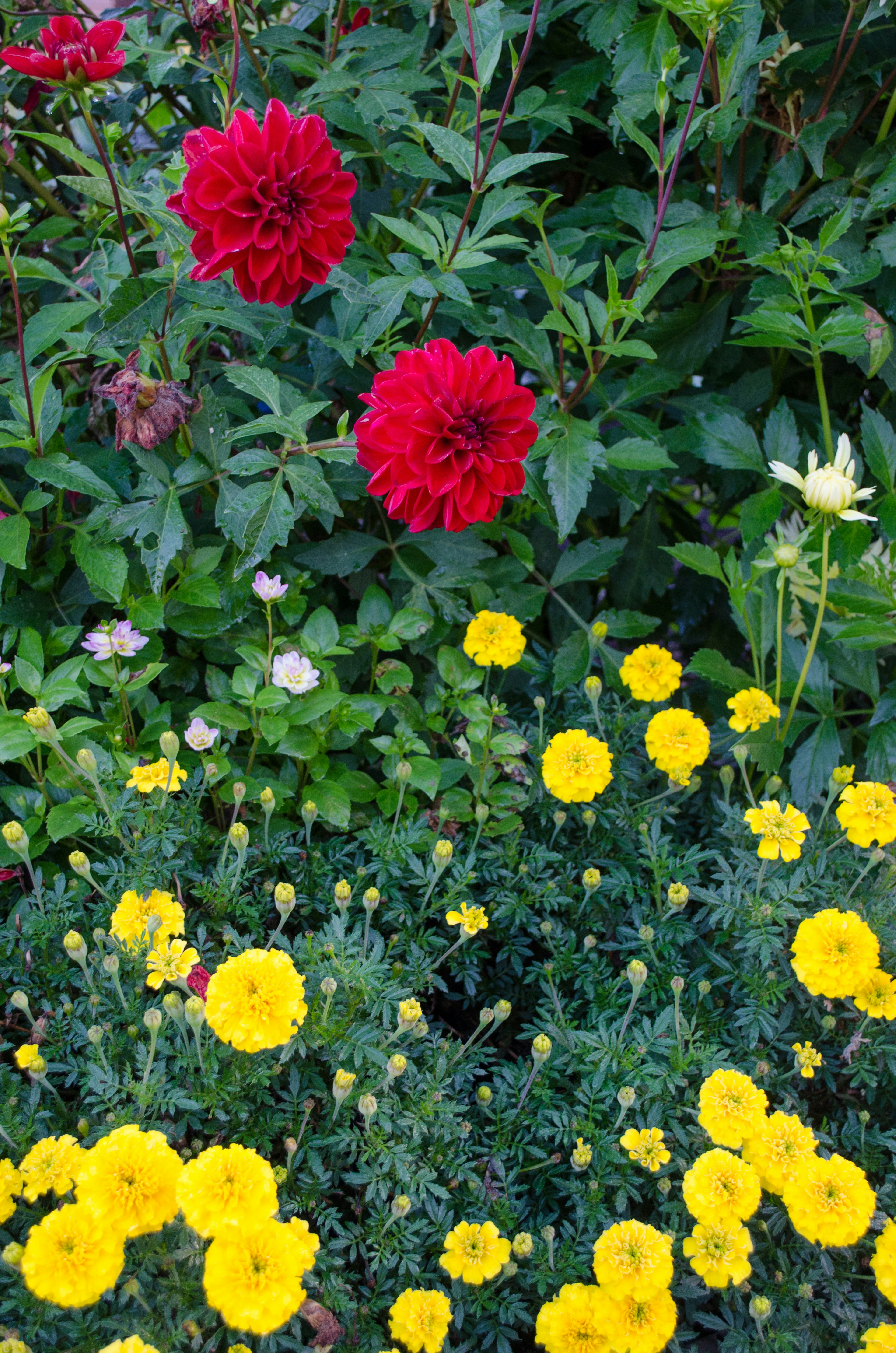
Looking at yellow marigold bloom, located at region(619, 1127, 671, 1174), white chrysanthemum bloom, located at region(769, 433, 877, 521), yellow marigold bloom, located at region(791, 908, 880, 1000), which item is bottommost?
yellow marigold bloom, located at region(619, 1127, 671, 1174)

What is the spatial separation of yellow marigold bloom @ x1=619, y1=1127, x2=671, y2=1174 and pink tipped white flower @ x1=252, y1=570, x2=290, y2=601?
749mm

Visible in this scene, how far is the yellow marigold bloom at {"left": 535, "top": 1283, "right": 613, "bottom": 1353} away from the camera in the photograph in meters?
0.87

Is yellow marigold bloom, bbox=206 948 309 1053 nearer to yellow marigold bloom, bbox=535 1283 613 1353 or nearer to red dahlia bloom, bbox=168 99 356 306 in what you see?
yellow marigold bloom, bbox=535 1283 613 1353

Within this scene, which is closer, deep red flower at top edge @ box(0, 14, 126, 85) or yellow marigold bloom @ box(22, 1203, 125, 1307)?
yellow marigold bloom @ box(22, 1203, 125, 1307)

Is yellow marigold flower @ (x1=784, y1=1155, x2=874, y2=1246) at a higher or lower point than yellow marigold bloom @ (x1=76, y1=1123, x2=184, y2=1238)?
lower

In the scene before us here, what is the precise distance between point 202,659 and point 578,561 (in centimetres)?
61

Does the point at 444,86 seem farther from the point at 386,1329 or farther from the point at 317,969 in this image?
the point at 386,1329

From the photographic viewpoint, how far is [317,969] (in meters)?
1.06

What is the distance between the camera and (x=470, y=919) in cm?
107

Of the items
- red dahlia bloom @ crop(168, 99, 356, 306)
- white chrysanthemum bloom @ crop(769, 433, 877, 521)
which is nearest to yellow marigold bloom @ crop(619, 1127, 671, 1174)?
white chrysanthemum bloom @ crop(769, 433, 877, 521)

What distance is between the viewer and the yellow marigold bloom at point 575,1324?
865 millimetres

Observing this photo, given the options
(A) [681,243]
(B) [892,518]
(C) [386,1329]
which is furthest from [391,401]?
(C) [386,1329]

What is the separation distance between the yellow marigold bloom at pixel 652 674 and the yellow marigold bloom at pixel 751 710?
0.09 m

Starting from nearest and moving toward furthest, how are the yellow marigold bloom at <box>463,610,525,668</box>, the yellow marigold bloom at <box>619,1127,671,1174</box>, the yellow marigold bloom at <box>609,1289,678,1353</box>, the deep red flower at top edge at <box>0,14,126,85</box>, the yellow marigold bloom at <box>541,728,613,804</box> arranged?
the yellow marigold bloom at <box>609,1289,678,1353</box>
the yellow marigold bloom at <box>619,1127,671,1174</box>
the deep red flower at top edge at <box>0,14,126,85</box>
the yellow marigold bloom at <box>541,728,613,804</box>
the yellow marigold bloom at <box>463,610,525,668</box>
